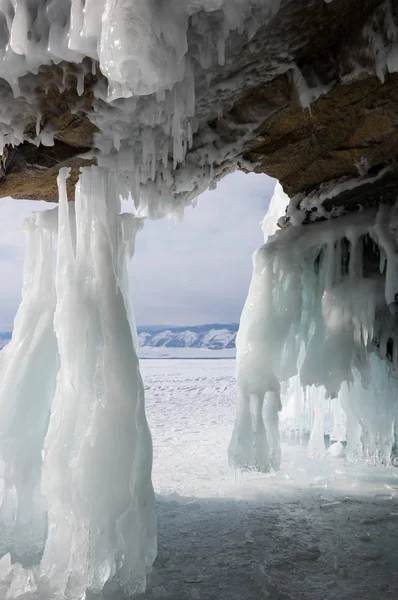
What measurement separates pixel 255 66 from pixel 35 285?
269 centimetres

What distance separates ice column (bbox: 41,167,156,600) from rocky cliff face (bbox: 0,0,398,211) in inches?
A: 21.6

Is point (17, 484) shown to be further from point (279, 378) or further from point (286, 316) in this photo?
point (286, 316)

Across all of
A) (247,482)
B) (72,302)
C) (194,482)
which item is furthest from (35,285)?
(247,482)

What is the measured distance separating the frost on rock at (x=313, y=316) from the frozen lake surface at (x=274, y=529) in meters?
0.63

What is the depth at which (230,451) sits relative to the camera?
5.35m

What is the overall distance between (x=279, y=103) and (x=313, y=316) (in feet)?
9.96

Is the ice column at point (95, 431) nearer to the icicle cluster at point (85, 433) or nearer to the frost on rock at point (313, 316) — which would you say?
the icicle cluster at point (85, 433)

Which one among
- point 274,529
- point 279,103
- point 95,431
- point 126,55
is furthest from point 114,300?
point 274,529

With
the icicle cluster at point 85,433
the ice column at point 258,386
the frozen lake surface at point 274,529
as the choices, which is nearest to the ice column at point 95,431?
the icicle cluster at point 85,433

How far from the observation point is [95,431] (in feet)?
10.6

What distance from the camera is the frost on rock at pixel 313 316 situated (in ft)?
17.5

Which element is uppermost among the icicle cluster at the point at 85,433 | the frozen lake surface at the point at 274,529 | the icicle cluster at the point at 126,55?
the icicle cluster at the point at 126,55

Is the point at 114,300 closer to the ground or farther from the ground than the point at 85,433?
farther from the ground

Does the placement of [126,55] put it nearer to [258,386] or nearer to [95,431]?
[95,431]
